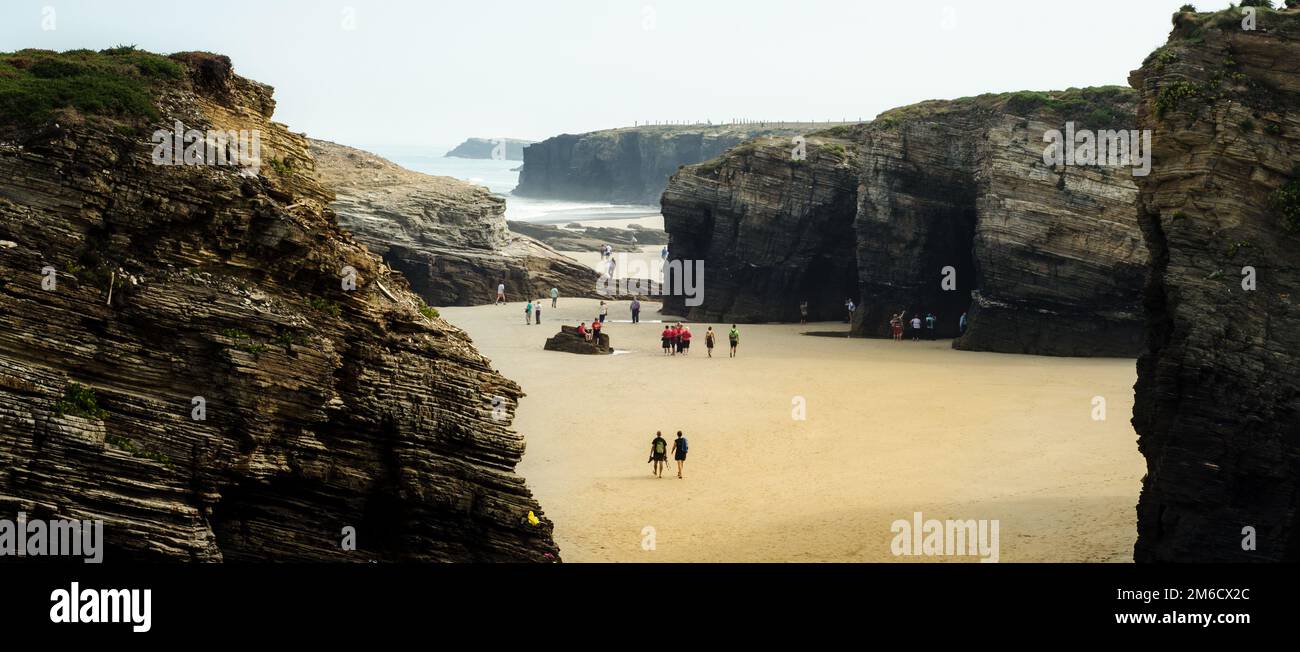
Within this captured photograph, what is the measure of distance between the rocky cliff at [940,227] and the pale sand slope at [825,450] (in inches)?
97.9

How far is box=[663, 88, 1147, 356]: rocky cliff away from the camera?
45.9 m

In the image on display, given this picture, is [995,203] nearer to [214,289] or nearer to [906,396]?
[906,396]

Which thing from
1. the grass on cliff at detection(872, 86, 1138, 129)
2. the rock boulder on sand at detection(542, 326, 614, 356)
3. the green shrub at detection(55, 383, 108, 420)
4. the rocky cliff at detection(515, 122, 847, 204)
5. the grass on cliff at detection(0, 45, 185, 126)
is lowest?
the rock boulder on sand at detection(542, 326, 614, 356)

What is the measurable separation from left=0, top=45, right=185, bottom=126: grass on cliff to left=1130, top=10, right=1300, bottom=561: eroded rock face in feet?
52.8

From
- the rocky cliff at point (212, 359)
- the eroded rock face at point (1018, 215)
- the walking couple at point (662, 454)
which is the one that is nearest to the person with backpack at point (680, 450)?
the walking couple at point (662, 454)

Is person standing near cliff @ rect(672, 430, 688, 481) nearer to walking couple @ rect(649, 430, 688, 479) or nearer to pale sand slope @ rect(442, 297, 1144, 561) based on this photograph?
walking couple @ rect(649, 430, 688, 479)

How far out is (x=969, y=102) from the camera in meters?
51.1

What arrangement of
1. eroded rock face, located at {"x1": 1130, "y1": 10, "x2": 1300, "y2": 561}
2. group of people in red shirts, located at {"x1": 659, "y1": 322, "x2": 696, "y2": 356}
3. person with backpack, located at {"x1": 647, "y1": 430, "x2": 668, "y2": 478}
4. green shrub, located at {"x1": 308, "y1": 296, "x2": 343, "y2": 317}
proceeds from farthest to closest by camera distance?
1. group of people in red shirts, located at {"x1": 659, "y1": 322, "x2": 696, "y2": 356}
2. person with backpack, located at {"x1": 647, "y1": 430, "x2": 668, "y2": 478}
3. eroded rock face, located at {"x1": 1130, "y1": 10, "x2": 1300, "y2": 561}
4. green shrub, located at {"x1": 308, "y1": 296, "x2": 343, "y2": 317}

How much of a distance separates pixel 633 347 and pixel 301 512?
32.5 metres

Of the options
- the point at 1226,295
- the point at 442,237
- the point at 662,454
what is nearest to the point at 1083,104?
the point at 662,454

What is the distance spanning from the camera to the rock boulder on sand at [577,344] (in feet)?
158

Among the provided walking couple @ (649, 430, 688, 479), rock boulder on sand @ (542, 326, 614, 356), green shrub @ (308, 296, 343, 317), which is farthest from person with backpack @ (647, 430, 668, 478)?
rock boulder on sand @ (542, 326, 614, 356)

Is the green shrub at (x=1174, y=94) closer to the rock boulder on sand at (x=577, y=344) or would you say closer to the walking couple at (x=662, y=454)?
the walking couple at (x=662, y=454)

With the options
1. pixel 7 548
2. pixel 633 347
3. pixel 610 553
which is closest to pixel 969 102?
pixel 633 347
